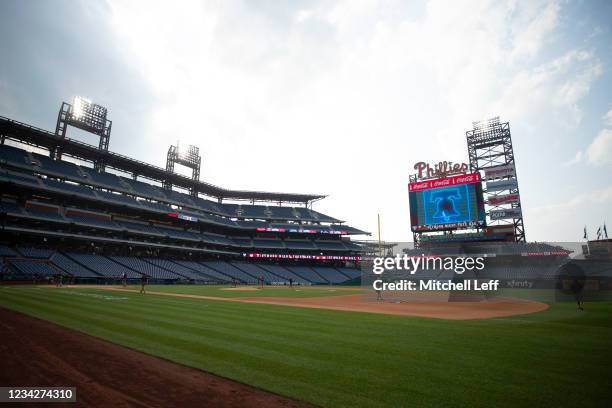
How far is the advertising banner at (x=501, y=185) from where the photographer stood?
47850 mm

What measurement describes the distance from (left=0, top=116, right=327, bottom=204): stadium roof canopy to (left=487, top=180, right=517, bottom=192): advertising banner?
39.7 meters

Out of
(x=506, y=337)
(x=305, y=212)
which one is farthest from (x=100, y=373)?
(x=305, y=212)

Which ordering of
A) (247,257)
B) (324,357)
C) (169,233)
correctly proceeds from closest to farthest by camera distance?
(324,357) < (169,233) < (247,257)

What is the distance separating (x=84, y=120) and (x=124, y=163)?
929 centimetres

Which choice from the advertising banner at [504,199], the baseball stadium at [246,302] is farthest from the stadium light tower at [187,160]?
the advertising banner at [504,199]

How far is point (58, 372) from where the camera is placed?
6.18 m

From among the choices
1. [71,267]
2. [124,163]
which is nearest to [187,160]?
[124,163]

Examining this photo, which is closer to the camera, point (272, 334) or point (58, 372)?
point (58, 372)

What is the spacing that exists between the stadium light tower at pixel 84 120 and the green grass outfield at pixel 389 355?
4729 cm

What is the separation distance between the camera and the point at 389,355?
7555 mm

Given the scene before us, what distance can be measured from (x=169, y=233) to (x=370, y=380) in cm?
5847

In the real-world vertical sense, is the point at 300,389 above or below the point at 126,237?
below

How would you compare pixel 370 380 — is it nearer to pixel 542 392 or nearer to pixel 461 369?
pixel 461 369

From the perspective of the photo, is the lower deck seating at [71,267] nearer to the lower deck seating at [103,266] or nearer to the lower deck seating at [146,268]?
the lower deck seating at [103,266]
